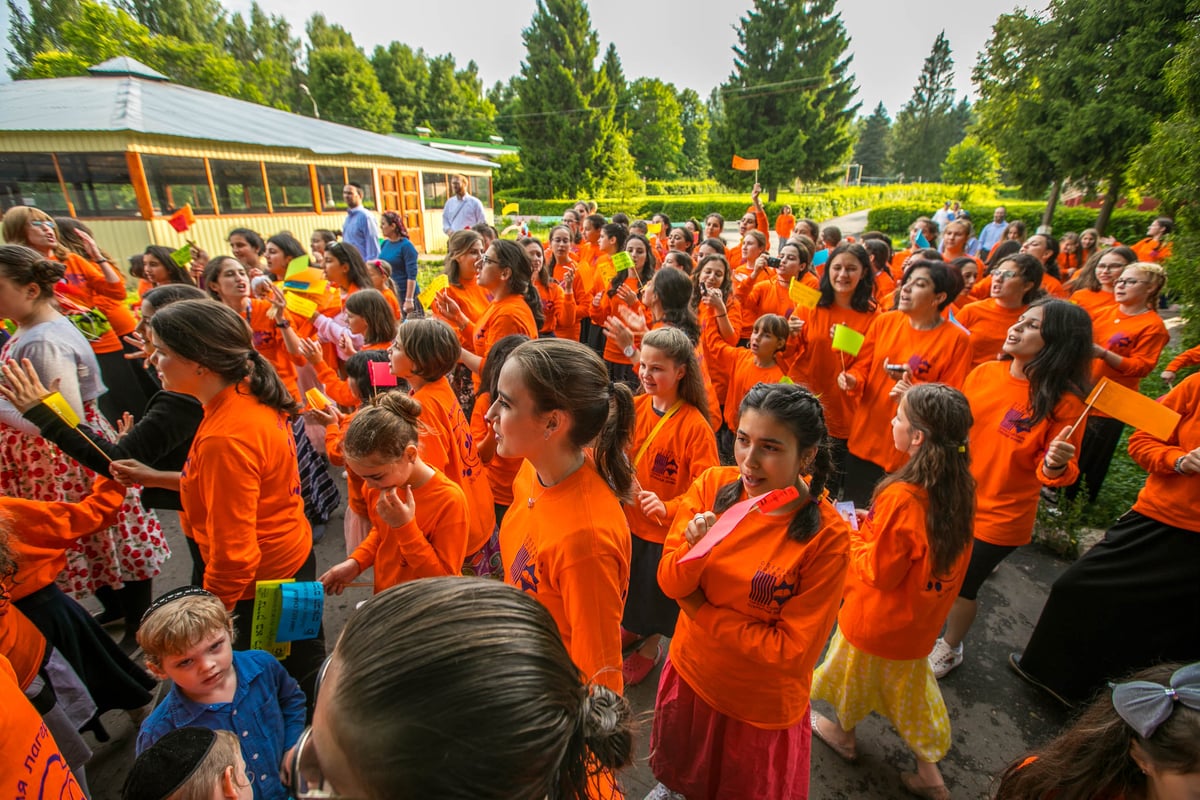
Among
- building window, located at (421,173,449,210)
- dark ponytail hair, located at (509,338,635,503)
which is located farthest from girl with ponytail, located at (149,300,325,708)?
building window, located at (421,173,449,210)

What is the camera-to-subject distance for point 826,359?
4.38 meters

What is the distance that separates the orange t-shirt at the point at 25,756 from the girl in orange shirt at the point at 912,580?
2552 millimetres

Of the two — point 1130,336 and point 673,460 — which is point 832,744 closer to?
point 673,460

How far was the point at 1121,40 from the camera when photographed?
10250 mm

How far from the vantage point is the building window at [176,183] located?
1221 cm

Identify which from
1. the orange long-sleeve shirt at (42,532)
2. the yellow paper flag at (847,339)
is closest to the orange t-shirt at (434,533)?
the orange long-sleeve shirt at (42,532)

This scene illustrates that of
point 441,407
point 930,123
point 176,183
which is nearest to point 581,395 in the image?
point 441,407

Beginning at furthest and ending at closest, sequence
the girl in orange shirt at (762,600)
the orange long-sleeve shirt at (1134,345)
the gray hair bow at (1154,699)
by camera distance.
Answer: the orange long-sleeve shirt at (1134,345)
the girl in orange shirt at (762,600)
the gray hair bow at (1154,699)

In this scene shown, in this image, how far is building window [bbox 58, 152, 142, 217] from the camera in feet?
38.8

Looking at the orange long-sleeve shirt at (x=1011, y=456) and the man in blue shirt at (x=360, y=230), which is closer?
the orange long-sleeve shirt at (x=1011, y=456)

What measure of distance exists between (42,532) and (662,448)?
2608 mm

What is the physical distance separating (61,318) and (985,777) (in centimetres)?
510

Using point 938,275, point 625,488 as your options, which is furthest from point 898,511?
point 938,275

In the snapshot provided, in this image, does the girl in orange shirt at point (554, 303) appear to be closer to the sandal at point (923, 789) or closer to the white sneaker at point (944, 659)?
the white sneaker at point (944, 659)
